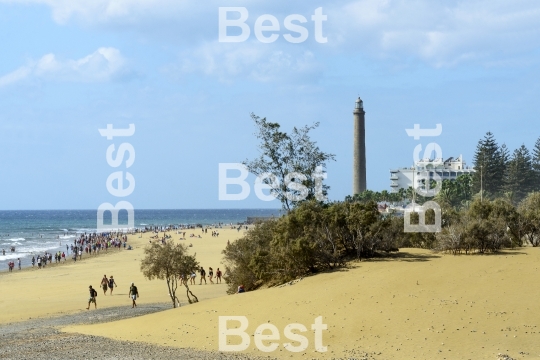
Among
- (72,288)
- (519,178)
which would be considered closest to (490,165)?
(519,178)

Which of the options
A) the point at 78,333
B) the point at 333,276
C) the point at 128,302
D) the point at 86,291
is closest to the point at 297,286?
the point at 333,276

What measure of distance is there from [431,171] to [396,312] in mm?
98055

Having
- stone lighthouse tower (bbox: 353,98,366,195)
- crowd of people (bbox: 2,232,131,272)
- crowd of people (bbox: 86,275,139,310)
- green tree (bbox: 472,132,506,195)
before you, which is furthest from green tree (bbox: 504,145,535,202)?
crowd of people (bbox: 86,275,139,310)

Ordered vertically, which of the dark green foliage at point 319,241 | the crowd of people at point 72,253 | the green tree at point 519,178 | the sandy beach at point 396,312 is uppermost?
the green tree at point 519,178

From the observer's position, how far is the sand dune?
13633 millimetres

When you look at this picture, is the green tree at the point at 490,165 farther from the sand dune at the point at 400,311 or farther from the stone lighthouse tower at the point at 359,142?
the sand dune at the point at 400,311

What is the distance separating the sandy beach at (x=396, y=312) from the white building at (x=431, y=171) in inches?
3351

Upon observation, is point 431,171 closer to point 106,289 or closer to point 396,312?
point 106,289

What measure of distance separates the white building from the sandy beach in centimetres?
8512

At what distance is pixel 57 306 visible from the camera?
2967cm

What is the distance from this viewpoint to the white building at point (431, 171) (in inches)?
4193

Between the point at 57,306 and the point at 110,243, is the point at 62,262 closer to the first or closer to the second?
the point at 110,243

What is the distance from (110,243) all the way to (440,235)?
204ft

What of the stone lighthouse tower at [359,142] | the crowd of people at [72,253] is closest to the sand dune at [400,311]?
the crowd of people at [72,253]
